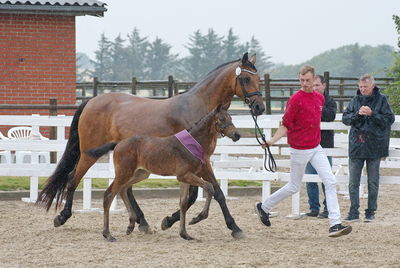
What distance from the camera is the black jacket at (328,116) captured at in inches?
445

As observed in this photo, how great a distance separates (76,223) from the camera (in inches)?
412

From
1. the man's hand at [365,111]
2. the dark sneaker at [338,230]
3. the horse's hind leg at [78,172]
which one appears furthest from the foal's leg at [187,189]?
the man's hand at [365,111]

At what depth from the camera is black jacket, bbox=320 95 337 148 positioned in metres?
11.3

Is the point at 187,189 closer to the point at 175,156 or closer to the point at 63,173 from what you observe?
the point at 175,156

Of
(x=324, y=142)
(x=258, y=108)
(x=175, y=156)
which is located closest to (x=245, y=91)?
(x=258, y=108)

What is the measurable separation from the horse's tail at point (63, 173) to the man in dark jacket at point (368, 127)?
336cm

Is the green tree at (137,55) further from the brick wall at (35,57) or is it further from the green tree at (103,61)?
the brick wall at (35,57)

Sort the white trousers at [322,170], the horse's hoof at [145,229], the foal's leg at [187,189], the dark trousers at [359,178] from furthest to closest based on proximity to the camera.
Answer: the dark trousers at [359,178]
the horse's hoof at [145,229]
the white trousers at [322,170]
the foal's leg at [187,189]

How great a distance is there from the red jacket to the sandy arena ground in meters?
1.06

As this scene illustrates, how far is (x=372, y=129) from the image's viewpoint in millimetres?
10219

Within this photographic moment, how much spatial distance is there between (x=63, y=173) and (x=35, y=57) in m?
8.69

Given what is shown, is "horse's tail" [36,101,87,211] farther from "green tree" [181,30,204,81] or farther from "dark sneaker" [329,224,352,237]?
"green tree" [181,30,204,81]

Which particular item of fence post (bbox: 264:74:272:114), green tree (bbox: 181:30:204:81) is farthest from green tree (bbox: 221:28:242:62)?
fence post (bbox: 264:74:272:114)

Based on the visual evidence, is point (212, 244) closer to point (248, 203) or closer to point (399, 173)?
point (248, 203)
